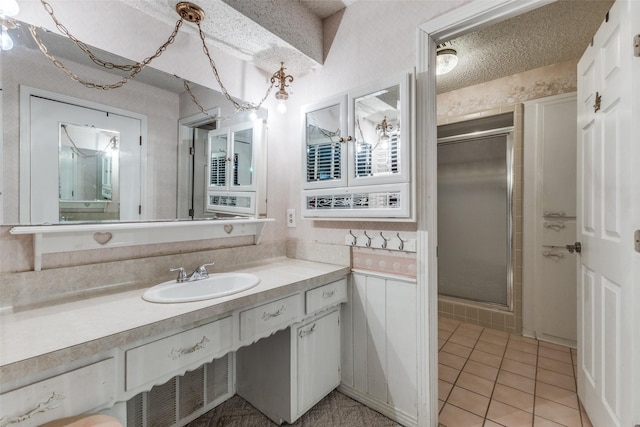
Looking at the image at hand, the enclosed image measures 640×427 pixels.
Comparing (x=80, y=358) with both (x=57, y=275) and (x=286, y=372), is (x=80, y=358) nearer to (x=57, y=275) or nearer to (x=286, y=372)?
(x=57, y=275)

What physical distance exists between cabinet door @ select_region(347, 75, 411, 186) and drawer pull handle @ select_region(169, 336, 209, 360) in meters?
1.06

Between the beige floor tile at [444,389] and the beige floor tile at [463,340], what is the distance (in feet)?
2.24

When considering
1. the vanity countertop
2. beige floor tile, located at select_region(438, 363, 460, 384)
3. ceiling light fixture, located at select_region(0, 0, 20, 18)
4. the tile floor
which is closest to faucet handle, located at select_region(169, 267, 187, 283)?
the vanity countertop

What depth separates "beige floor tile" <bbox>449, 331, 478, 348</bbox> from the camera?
254 centimetres

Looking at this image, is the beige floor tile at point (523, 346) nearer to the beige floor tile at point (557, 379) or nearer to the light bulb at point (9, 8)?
the beige floor tile at point (557, 379)

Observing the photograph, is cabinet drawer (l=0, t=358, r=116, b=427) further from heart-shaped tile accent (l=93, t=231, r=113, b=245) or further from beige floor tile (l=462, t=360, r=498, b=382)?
beige floor tile (l=462, t=360, r=498, b=382)

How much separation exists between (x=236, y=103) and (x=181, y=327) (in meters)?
1.37

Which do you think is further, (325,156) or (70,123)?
(325,156)

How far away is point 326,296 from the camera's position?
1666 mm

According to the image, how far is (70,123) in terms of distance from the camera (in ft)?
3.97

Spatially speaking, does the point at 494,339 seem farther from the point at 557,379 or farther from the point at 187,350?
the point at 187,350

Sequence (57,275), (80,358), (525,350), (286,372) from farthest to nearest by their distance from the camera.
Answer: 1. (525,350)
2. (286,372)
3. (57,275)
4. (80,358)

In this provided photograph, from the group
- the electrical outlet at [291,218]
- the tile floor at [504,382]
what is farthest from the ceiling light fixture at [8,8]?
the tile floor at [504,382]

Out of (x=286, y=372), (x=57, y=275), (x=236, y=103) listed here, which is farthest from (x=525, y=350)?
(x=57, y=275)
